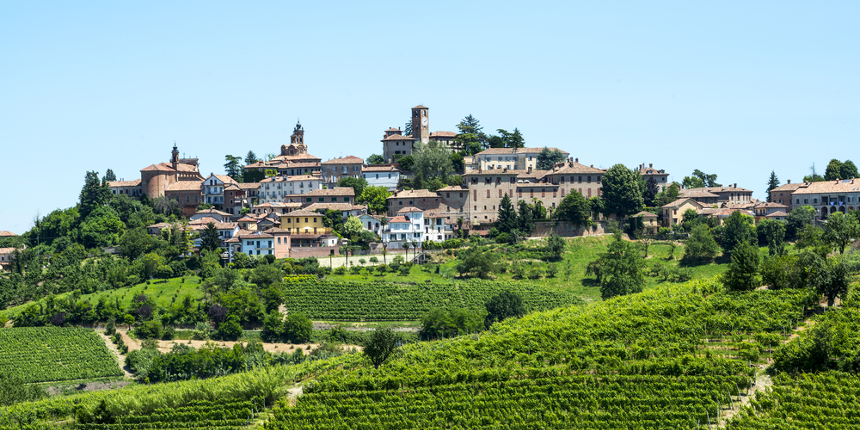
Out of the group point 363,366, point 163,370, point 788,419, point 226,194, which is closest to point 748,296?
point 788,419

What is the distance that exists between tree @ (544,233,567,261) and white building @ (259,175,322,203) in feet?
89.8

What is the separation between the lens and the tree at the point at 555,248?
244ft

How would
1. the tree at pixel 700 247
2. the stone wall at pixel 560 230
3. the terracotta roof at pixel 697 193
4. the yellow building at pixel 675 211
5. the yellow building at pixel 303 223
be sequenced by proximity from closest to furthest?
the tree at pixel 700 247
the yellow building at pixel 303 223
the stone wall at pixel 560 230
the yellow building at pixel 675 211
the terracotta roof at pixel 697 193

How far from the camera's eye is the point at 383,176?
9150cm

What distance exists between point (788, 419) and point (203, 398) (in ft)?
→ 75.9

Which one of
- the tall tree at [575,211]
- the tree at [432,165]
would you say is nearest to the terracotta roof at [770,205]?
the tall tree at [575,211]

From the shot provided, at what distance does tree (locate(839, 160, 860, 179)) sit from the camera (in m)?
92.4

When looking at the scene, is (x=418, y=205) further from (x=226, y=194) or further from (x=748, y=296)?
(x=748, y=296)

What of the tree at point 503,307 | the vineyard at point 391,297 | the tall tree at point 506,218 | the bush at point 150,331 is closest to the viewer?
the tree at point 503,307

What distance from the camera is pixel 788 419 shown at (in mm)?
26797

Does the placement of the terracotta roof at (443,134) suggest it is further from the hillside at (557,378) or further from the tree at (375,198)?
the hillside at (557,378)

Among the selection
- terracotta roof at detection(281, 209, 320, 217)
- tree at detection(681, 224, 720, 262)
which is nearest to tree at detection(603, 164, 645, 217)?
tree at detection(681, 224, 720, 262)

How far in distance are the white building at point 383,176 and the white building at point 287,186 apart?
5.14 metres

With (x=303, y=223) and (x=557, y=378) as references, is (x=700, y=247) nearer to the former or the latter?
(x=303, y=223)
